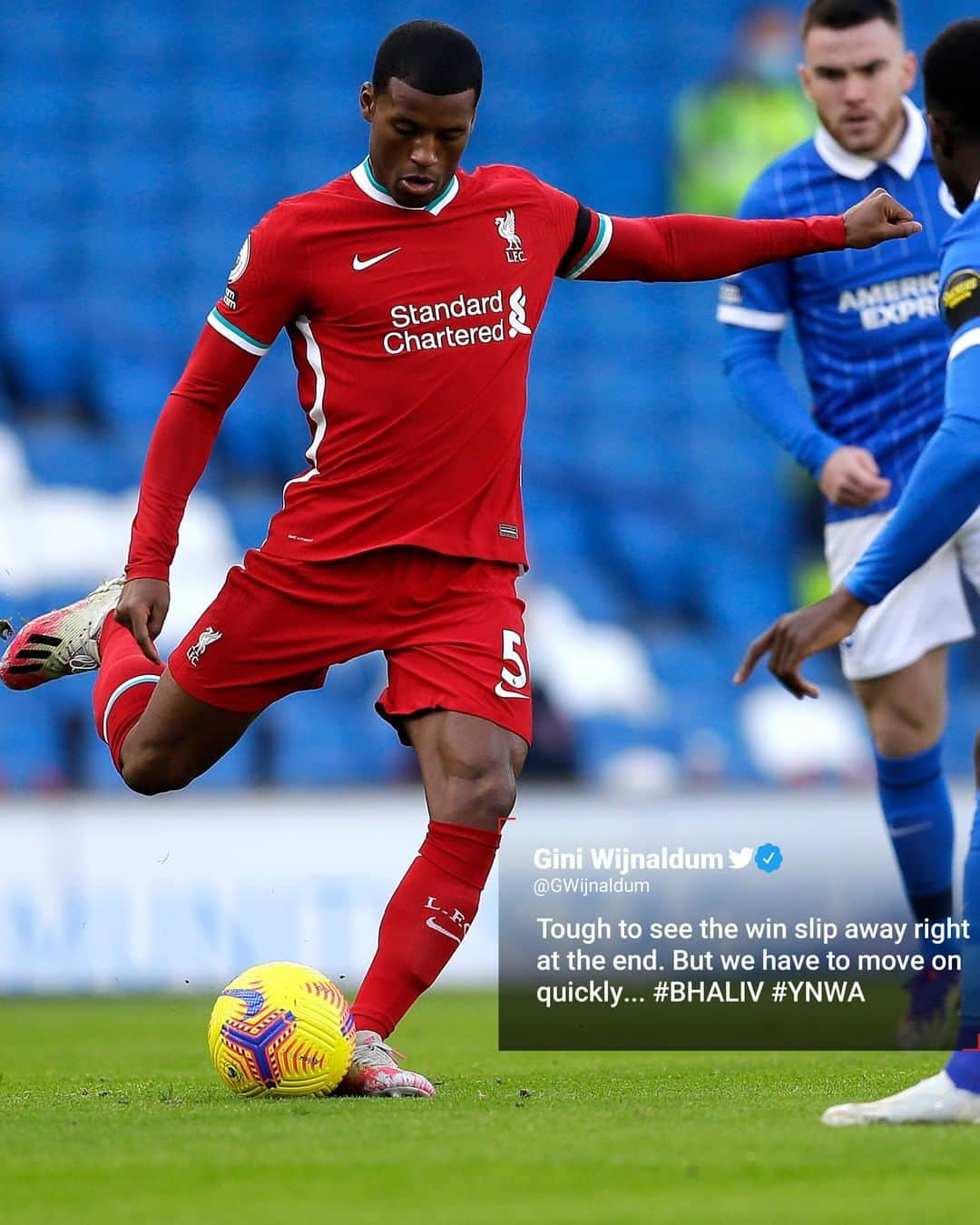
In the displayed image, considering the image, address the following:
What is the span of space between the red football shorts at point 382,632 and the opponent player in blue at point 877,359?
5.17ft

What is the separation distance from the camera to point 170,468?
497 centimetres

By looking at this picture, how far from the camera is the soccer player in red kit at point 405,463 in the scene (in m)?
4.76

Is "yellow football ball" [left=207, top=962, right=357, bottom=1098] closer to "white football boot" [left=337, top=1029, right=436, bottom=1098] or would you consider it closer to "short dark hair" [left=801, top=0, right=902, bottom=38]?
"white football boot" [left=337, top=1029, right=436, bottom=1098]

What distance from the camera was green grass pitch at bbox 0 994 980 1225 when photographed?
2951mm

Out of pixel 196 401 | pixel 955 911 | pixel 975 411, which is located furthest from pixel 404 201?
pixel 955 911

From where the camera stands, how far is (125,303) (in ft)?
46.9

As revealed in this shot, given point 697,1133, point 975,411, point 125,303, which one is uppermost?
point 125,303

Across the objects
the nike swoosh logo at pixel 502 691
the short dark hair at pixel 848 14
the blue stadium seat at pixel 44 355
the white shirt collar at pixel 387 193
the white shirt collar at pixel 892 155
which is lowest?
the nike swoosh logo at pixel 502 691

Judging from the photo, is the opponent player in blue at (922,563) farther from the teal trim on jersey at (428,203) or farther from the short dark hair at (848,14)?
the short dark hair at (848,14)

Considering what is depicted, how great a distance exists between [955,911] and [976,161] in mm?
2972

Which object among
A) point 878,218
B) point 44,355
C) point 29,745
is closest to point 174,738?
point 878,218

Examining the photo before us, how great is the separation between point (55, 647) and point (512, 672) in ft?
5.60

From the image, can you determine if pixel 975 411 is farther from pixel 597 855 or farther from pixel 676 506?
pixel 676 506

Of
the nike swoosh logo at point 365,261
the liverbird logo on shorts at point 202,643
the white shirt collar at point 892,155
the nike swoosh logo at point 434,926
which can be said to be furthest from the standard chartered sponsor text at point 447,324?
the white shirt collar at point 892,155
